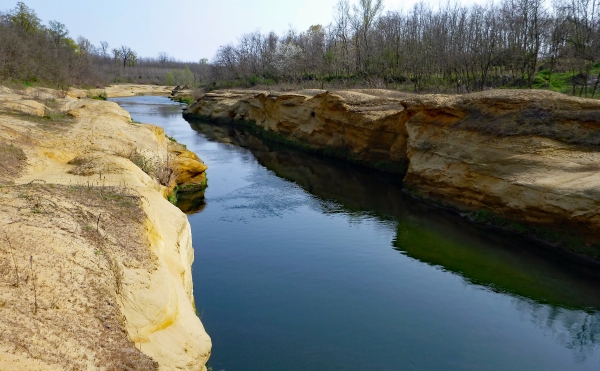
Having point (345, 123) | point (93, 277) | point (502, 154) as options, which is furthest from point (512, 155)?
point (93, 277)

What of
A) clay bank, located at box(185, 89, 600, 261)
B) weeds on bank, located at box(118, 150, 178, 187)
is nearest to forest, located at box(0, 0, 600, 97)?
clay bank, located at box(185, 89, 600, 261)

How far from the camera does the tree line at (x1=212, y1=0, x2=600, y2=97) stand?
108 feet

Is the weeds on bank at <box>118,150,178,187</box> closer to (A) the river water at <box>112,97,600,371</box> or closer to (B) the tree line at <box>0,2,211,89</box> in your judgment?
(A) the river water at <box>112,97,600,371</box>

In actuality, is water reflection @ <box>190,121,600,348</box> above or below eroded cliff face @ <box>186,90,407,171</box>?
below

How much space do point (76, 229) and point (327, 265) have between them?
781 centimetres

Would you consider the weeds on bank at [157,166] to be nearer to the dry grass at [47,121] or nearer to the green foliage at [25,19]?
the dry grass at [47,121]

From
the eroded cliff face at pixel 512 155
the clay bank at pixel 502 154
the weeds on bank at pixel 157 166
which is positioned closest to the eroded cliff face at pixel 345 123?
the clay bank at pixel 502 154

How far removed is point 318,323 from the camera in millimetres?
10250

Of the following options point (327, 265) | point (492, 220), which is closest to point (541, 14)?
point (492, 220)

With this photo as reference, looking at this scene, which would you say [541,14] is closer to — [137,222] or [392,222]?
[392,222]

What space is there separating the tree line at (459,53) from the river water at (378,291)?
16.1 metres

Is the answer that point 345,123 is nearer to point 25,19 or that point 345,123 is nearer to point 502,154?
point 502,154

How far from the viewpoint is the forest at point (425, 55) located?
110 feet

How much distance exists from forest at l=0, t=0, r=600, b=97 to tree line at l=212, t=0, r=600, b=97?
0.33 ft
